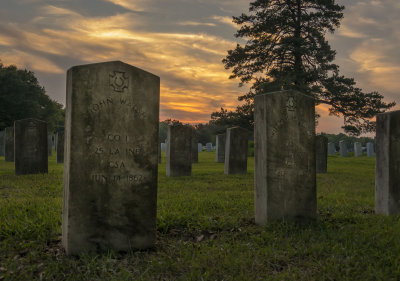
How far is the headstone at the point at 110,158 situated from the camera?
11.3 feet

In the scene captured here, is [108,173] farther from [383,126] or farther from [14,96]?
[14,96]

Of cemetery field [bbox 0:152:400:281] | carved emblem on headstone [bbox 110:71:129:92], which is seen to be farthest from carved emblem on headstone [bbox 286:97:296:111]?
carved emblem on headstone [bbox 110:71:129:92]

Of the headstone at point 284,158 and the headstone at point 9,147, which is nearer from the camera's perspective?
the headstone at point 284,158

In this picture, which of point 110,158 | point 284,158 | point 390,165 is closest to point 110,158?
point 110,158

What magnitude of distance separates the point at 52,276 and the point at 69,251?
411mm

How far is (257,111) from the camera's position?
5.02 m

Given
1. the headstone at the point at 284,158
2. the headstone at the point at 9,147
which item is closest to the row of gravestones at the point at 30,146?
the headstone at the point at 9,147

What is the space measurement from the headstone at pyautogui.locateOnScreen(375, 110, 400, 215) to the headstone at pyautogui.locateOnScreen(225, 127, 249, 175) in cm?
665

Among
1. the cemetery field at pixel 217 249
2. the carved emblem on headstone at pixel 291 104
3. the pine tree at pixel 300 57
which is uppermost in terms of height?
the pine tree at pixel 300 57

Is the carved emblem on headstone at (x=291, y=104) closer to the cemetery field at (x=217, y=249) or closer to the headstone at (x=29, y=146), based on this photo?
the cemetery field at (x=217, y=249)

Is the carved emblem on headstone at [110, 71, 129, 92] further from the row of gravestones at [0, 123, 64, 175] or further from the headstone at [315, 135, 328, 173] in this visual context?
the headstone at [315, 135, 328, 173]

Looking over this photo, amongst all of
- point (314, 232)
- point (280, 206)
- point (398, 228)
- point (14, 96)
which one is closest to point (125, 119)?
point (280, 206)

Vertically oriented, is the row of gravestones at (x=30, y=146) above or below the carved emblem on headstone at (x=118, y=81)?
below

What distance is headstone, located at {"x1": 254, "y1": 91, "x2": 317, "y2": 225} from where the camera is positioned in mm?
4777
